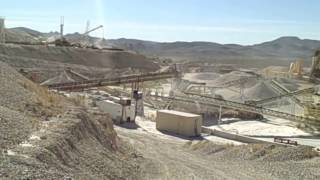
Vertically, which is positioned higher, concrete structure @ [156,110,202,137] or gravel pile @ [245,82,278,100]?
gravel pile @ [245,82,278,100]

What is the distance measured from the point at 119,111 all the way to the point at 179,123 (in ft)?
13.2

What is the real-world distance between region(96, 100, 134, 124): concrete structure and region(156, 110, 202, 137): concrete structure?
197cm

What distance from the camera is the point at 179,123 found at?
30906mm

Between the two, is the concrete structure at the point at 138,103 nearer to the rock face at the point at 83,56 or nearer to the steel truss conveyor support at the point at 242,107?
the steel truss conveyor support at the point at 242,107

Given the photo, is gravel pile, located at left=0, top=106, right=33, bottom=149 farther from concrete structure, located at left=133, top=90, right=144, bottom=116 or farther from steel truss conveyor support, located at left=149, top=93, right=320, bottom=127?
concrete structure, located at left=133, top=90, right=144, bottom=116

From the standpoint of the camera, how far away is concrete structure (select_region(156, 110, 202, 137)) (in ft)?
100

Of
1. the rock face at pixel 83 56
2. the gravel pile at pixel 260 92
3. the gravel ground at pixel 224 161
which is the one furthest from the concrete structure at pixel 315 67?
the gravel ground at pixel 224 161

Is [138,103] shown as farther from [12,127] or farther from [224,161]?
[12,127]

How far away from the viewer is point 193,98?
39938mm

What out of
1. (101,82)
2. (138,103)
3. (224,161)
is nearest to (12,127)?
(224,161)

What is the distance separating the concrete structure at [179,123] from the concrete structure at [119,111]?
6.46 feet

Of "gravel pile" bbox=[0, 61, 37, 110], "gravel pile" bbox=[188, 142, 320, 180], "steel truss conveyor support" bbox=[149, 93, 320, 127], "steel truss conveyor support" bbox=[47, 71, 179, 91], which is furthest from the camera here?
"steel truss conveyor support" bbox=[47, 71, 179, 91]

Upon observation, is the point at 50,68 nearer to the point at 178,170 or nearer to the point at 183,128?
the point at 183,128

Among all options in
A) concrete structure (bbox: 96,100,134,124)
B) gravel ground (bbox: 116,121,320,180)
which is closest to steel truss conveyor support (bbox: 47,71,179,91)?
concrete structure (bbox: 96,100,134,124)
